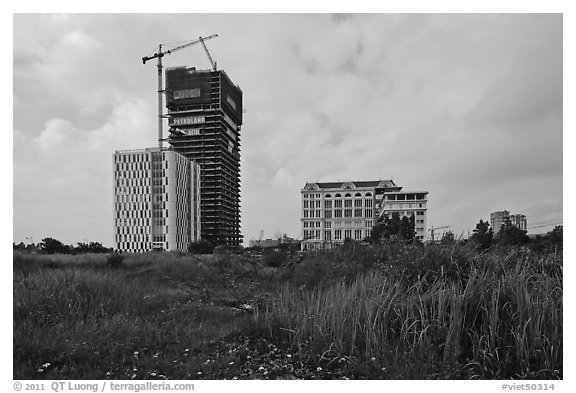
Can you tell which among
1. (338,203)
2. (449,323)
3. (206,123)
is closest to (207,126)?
(206,123)

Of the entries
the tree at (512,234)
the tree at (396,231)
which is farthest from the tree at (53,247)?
the tree at (512,234)

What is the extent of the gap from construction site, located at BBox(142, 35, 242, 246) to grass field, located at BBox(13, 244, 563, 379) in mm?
46925

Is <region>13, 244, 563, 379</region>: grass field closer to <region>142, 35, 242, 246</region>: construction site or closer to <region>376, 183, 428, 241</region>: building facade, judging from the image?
<region>376, 183, 428, 241</region>: building facade

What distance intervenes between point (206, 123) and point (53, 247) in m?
63.5

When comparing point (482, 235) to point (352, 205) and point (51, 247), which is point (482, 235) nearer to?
point (51, 247)

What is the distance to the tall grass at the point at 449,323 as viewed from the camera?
3.36 m

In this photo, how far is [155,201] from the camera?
57.2m

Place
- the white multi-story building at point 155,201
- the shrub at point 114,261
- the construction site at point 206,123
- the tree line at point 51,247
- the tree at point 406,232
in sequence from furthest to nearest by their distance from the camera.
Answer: the construction site at point 206,123
the white multi-story building at point 155,201
the shrub at point 114,261
the tree at point 406,232
the tree line at point 51,247

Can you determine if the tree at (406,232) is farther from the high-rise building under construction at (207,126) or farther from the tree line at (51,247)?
the high-rise building under construction at (207,126)

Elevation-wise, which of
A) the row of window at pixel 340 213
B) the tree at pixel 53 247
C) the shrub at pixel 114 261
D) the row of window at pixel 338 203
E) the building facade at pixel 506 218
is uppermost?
the row of window at pixel 338 203

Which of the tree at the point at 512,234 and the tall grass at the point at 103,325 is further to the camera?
the tree at the point at 512,234

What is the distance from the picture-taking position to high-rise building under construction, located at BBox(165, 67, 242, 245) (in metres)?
56.1

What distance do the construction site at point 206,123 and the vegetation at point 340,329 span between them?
46.9 meters
